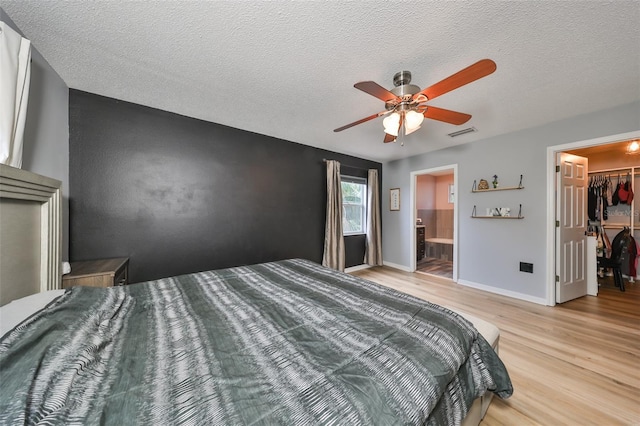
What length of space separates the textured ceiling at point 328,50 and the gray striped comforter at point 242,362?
5.49 ft

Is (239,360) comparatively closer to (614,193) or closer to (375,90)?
(375,90)

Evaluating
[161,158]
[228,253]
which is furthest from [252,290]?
[161,158]

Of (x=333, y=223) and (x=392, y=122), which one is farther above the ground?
(x=392, y=122)

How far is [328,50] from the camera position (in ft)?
5.25

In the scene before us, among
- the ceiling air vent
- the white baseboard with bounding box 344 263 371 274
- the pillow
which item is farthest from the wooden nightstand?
the ceiling air vent

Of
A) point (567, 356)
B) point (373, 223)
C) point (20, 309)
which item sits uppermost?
point (373, 223)

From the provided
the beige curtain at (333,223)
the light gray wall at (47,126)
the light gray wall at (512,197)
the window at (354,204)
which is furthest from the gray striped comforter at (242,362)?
the window at (354,204)

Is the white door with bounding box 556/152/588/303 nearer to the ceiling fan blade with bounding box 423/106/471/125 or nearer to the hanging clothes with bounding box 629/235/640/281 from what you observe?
the hanging clothes with bounding box 629/235/640/281

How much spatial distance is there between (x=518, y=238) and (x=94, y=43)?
16.1 ft

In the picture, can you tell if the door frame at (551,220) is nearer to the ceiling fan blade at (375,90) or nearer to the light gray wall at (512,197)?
the light gray wall at (512,197)

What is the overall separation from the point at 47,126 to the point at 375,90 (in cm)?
260

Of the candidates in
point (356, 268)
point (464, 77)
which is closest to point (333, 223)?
point (356, 268)

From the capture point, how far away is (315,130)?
311cm

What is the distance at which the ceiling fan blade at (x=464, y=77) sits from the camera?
4.17ft
